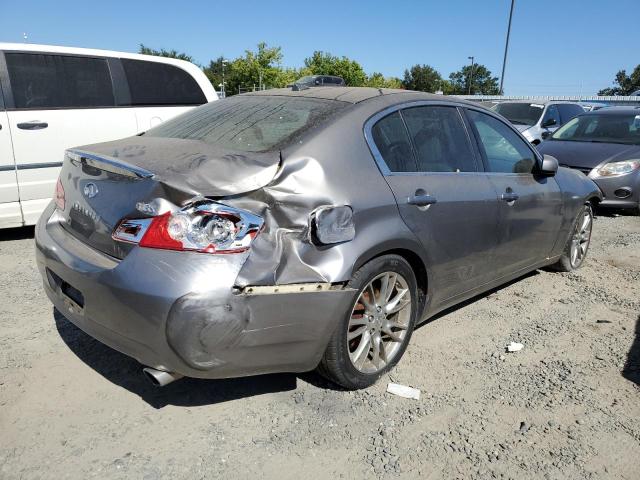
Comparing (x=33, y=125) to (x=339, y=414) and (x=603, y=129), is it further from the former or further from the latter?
(x=603, y=129)

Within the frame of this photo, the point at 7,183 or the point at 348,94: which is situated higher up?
the point at 348,94

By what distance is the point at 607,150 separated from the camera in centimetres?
800

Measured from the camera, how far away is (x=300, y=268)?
2.46m

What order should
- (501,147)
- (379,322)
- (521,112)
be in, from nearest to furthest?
(379,322) < (501,147) < (521,112)

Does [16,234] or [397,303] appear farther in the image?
[16,234]

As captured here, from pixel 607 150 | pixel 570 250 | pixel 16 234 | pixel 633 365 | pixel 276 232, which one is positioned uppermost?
pixel 276 232

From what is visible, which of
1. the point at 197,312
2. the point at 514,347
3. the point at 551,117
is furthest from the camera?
the point at 551,117

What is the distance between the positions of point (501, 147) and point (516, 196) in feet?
1.30

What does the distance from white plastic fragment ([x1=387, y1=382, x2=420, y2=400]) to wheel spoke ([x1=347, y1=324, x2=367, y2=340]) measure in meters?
0.39

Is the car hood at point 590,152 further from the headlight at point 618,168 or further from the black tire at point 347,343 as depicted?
the black tire at point 347,343

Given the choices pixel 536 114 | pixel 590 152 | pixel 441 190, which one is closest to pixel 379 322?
pixel 441 190

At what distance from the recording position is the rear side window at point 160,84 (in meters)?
6.13

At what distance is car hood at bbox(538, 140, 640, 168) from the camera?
25.6 ft

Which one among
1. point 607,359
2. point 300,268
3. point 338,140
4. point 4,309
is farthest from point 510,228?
point 4,309
